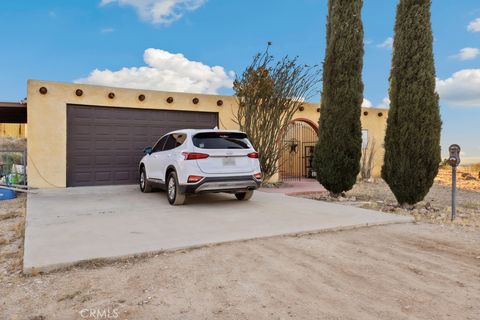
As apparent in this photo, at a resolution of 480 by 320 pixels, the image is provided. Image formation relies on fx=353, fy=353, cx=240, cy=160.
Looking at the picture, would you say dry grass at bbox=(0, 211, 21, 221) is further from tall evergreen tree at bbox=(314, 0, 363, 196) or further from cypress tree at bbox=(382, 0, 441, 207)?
cypress tree at bbox=(382, 0, 441, 207)

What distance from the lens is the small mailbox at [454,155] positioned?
709 centimetres

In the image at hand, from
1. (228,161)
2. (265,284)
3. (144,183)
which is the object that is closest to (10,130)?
(144,183)

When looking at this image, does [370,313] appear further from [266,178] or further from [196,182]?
[266,178]

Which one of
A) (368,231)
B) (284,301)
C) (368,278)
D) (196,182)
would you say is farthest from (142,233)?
(368,231)

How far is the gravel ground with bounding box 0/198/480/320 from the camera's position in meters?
2.82

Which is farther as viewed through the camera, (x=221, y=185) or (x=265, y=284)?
(x=221, y=185)

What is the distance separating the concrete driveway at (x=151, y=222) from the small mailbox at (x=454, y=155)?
5.68 ft

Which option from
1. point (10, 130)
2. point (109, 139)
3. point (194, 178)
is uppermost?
point (10, 130)

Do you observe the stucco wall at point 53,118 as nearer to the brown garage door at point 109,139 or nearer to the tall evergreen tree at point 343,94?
the brown garage door at point 109,139

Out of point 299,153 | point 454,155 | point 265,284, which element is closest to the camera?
point 265,284

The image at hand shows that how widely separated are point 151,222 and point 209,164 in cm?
171

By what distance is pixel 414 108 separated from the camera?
7609mm

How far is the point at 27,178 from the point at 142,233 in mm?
7321

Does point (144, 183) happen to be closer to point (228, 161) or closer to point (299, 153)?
point (228, 161)
